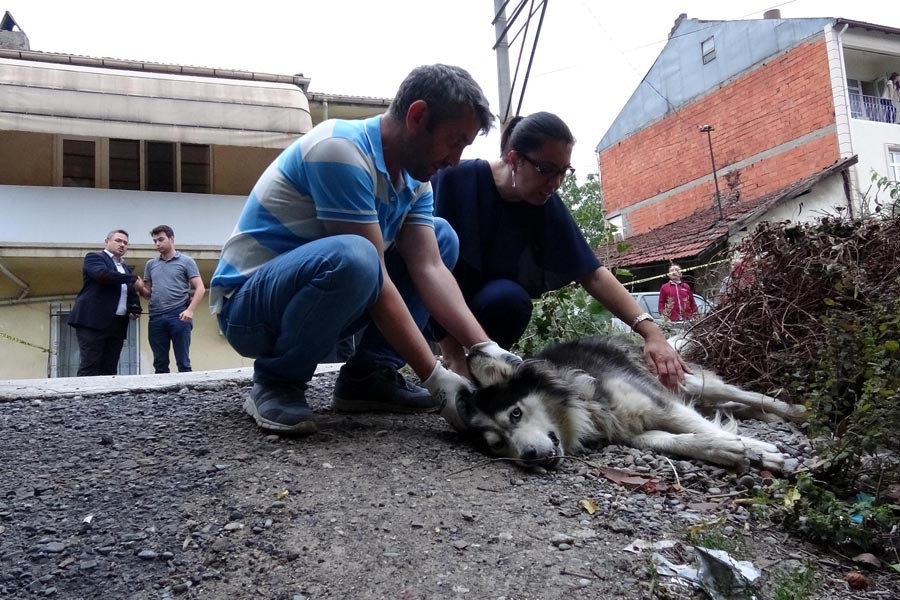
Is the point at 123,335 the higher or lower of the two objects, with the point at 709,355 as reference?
higher

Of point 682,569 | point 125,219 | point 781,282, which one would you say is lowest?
point 682,569

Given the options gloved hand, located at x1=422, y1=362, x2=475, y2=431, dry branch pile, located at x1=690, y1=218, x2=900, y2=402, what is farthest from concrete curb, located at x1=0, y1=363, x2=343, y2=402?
dry branch pile, located at x1=690, y1=218, x2=900, y2=402

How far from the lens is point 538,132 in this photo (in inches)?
112

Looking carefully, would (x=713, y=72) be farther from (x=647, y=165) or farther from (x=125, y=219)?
Result: (x=125, y=219)

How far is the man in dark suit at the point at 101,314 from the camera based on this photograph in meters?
5.75

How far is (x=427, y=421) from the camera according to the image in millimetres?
2889

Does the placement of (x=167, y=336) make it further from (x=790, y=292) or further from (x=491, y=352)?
(x=790, y=292)

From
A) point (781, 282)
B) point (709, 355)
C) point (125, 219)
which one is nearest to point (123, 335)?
point (125, 219)

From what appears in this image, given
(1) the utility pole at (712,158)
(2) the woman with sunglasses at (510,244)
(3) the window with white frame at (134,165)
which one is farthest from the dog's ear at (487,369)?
(1) the utility pole at (712,158)

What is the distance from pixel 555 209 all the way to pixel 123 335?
4677 mm

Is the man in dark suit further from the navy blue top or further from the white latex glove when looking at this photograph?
the white latex glove

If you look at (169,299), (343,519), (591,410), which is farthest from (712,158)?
(343,519)

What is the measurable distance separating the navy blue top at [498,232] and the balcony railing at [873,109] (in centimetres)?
1558

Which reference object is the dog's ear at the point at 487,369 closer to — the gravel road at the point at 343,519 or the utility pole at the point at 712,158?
the gravel road at the point at 343,519
